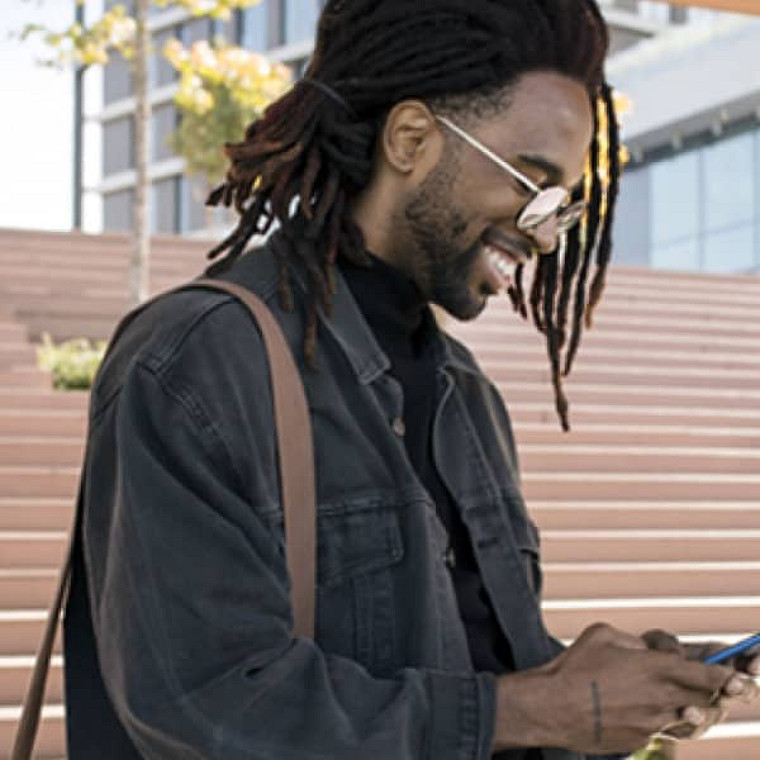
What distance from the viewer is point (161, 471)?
160 cm

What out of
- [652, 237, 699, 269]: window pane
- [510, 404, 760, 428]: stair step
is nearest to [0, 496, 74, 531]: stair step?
[510, 404, 760, 428]: stair step

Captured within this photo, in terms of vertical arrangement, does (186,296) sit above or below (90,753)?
above

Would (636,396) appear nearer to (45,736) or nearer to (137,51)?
(137,51)

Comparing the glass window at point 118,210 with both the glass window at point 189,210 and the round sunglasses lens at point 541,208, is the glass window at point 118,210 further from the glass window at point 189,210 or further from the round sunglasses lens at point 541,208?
the round sunglasses lens at point 541,208

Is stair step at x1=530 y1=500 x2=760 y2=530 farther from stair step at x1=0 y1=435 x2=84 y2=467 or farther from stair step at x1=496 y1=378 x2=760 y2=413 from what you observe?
stair step at x1=0 y1=435 x2=84 y2=467

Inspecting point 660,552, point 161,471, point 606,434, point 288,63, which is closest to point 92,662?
point 161,471

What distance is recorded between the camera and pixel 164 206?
50781mm

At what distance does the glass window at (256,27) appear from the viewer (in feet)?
152

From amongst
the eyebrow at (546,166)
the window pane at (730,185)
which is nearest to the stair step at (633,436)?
the eyebrow at (546,166)

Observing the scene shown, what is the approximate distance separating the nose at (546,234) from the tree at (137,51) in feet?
30.1

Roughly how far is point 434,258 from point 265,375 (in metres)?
0.31

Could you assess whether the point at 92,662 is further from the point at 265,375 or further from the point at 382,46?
the point at 382,46

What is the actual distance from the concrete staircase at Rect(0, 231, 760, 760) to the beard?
351 cm

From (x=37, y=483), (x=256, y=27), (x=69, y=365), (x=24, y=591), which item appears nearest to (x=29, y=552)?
(x=24, y=591)
